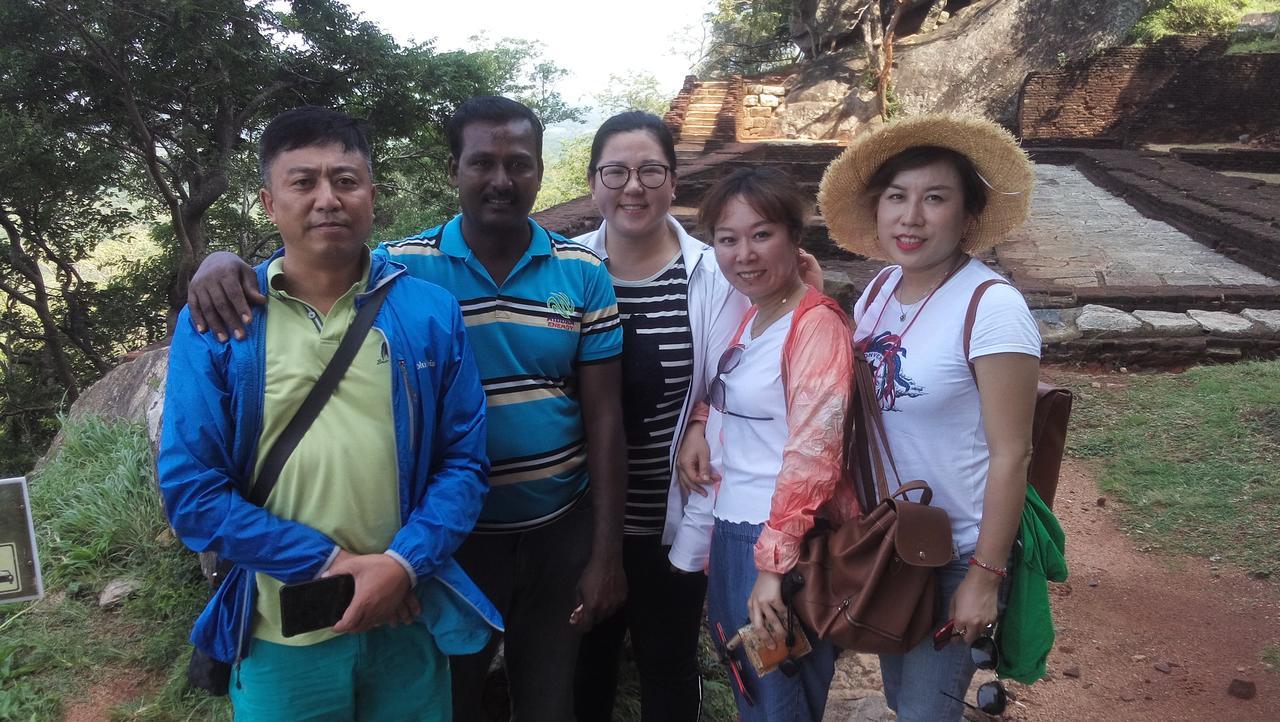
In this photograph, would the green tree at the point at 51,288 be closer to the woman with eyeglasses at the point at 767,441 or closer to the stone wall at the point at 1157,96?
the woman with eyeglasses at the point at 767,441

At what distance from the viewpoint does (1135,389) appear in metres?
5.56

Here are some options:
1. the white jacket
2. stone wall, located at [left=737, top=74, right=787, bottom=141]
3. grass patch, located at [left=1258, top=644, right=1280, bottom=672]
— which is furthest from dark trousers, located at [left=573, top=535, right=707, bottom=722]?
stone wall, located at [left=737, top=74, right=787, bottom=141]

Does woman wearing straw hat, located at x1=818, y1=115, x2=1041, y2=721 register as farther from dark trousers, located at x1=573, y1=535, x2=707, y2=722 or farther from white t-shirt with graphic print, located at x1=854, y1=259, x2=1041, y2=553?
dark trousers, located at x1=573, y1=535, x2=707, y2=722

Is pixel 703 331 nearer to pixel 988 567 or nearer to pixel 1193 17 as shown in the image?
pixel 988 567

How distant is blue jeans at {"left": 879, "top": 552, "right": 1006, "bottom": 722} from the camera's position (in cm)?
153

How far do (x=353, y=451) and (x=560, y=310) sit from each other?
0.54 meters

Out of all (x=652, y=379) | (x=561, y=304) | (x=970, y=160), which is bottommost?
(x=652, y=379)

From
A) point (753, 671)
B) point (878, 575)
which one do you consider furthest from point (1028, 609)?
point (753, 671)

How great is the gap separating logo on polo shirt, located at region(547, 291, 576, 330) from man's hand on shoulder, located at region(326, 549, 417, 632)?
0.60 meters

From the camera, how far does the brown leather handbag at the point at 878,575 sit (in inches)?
57.2

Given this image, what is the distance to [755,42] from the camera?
2252 cm

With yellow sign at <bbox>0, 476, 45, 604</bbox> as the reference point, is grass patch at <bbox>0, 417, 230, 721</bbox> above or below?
below

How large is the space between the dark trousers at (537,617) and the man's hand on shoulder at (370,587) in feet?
1.34

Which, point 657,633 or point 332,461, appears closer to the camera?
point 332,461
